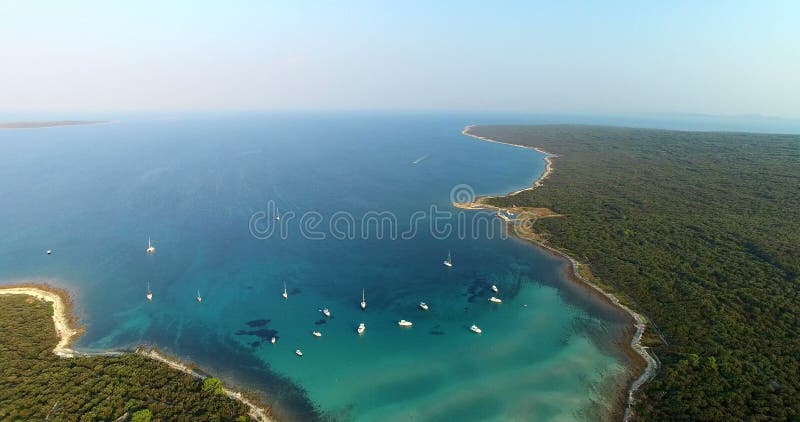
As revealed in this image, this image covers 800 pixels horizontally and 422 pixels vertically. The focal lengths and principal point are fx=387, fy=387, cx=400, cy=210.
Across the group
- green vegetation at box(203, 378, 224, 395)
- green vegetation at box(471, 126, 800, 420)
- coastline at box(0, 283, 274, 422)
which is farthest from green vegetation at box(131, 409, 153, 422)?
green vegetation at box(471, 126, 800, 420)

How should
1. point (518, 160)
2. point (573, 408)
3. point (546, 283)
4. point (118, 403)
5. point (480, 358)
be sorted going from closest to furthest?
point (118, 403)
point (573, 408)
point (480, 358)
point (546, 283)
point (518, 160)

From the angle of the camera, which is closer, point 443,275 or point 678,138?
point 443,275

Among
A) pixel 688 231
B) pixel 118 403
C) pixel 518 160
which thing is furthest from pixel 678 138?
pixel 118 403

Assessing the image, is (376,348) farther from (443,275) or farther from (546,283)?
(546,283)

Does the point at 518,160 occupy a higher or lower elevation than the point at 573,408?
higher

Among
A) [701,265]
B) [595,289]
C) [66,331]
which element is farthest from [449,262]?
[66,331]

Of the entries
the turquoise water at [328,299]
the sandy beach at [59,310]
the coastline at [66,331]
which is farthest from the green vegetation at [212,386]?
the sandy beach at [59,310]

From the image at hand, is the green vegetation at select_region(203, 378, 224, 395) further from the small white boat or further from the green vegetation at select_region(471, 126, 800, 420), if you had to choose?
the green vegetation at select_region(471, 126, 800, 420)
